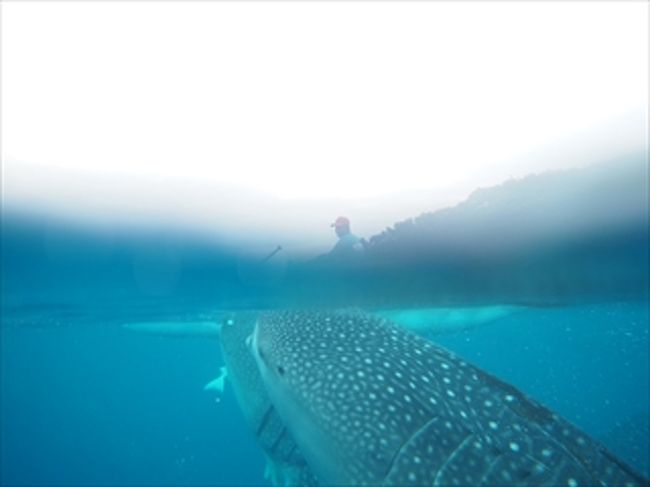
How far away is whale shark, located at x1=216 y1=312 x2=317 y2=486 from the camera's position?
21.1 feet

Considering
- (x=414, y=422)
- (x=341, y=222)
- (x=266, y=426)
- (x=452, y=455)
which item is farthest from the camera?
(x=341, y=222)

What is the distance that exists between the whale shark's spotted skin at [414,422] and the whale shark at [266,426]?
2431mm

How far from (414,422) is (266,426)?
3857 mm

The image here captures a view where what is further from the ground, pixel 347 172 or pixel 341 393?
pixel 347 172

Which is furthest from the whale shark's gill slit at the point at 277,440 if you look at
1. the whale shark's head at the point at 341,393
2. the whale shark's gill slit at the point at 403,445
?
the whale shark's gill slit at the point at 403,445

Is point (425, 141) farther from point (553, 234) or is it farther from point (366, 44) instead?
point (553, 234)

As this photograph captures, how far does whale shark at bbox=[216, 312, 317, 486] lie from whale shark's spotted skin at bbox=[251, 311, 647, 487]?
7.98 ft

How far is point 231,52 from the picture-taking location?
18.0 ft

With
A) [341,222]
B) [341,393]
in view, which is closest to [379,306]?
[341,222]

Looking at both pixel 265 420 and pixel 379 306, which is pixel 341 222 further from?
pixel 379 306

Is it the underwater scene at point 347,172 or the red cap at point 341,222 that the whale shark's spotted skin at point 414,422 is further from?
the red cap at point 341,222

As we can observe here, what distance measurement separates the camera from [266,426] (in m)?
6.82

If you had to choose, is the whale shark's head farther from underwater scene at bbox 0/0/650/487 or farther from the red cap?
the red cap

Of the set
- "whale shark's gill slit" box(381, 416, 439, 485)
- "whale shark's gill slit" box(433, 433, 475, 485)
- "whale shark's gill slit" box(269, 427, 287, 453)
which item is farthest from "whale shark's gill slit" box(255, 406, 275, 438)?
"whale shark's gill slit" box(433, 433, 475, 485)
